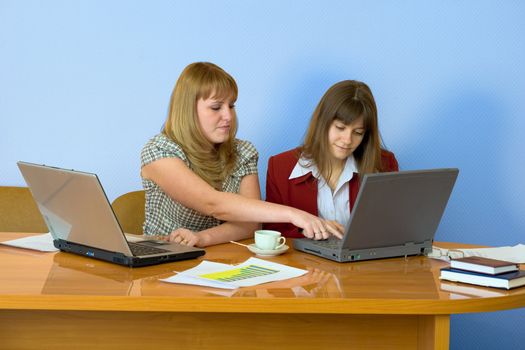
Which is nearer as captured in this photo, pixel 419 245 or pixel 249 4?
pixel 419 245

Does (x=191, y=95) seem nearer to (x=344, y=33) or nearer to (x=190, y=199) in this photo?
(x=190, y=199)

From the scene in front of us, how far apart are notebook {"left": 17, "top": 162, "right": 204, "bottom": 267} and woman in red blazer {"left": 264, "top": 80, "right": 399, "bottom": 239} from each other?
78cm

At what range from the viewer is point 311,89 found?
3.29 meters

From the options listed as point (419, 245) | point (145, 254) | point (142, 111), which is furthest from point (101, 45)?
point (419, 245)

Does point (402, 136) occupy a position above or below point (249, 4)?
below

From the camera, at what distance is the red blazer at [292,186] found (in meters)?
2.80

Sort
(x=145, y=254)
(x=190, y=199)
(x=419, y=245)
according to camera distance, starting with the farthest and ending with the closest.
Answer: (x=190, y=199) → (x=419, y=245) → (x=145, y=254)

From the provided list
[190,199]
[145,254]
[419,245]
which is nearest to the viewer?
[145,254]

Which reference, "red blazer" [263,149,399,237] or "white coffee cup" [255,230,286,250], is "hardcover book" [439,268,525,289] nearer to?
"white coffee cup" [255,230,286,250]

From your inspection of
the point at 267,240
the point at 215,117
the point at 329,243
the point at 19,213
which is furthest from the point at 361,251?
the point at 19,213

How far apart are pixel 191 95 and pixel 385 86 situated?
1.09m

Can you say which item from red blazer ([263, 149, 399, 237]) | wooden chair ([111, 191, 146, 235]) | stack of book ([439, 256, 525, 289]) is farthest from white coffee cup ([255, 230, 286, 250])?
wooden chair ([111, 191, 146, 235])

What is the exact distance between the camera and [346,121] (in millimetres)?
2684

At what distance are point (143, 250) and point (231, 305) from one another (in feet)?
1.56
